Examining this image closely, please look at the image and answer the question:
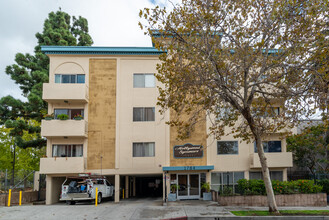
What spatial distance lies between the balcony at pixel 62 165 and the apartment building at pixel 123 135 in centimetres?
7

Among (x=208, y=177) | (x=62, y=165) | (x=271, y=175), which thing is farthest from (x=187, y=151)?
(x=62, y=165)

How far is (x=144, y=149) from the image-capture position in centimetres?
2453

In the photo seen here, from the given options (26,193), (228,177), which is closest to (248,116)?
(228,177)

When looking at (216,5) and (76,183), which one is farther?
(76,183)

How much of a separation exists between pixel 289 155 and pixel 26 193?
20.5 meters

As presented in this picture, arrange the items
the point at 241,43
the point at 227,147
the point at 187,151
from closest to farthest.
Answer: the point at 241,43
the point at 187,151
the point at 227,147

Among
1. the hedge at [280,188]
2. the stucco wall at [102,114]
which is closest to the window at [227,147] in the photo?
the hedge at [280,188]

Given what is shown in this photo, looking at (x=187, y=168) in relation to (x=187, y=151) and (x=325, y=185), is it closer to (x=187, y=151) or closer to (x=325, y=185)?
(x=187, y=151)

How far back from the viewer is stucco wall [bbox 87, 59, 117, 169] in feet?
79.3

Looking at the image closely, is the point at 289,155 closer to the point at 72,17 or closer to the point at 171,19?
the point at 171,19

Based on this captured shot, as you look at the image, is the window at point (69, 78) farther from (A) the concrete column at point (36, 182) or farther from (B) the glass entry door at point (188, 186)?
(B) the glass entry door at point (188, 186)

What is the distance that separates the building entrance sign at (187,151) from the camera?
79.8ft

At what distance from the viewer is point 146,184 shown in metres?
35.6

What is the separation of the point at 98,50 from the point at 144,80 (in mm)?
4374
